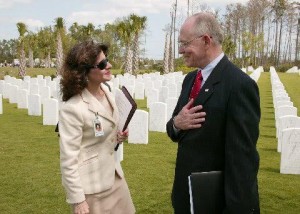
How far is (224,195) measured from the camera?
2.46 metres

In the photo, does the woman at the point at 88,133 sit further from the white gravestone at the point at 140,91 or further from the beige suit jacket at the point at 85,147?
the white gravestone at the point at 140,91

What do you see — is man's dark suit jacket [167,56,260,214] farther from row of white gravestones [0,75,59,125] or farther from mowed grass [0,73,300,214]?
row of white gravestones [0,75,59,125]

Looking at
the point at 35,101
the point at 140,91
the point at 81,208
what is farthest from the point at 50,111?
the point at 81,208

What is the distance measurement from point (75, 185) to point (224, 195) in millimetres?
1064

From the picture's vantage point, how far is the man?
2.37 metres

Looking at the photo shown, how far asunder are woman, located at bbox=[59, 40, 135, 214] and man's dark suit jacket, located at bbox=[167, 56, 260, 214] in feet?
2.45

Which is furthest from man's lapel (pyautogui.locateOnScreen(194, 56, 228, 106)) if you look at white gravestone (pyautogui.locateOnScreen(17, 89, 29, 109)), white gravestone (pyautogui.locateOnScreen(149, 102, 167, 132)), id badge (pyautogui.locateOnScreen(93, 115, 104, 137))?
white gravestone (pyautogui.locateOnScreen(17, 89, 29, 109))

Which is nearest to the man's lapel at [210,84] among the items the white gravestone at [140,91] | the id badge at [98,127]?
the id badge at [98,127]

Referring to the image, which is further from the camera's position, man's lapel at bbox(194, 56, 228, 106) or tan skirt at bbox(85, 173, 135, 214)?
tan skirt at bbox(85, 173, 135, 214)

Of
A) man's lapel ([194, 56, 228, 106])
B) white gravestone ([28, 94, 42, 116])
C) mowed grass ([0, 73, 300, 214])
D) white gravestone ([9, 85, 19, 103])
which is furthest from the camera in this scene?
white gravestone ([9, 85, 19, 103])

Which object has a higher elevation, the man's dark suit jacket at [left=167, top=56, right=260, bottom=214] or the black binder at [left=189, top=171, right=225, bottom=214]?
the man's dark suit jacket at [left=167, top=56, right=260, bottom=214]

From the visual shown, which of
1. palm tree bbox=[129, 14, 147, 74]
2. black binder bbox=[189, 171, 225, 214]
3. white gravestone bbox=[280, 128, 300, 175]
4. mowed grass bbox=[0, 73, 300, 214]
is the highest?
palm tree bbox=[129, 14, 147, 74]

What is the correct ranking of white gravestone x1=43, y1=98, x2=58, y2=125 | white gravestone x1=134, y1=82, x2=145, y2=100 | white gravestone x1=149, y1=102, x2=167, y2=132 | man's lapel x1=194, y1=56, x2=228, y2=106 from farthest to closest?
white gravestone x1=134, y1=82, x2=145, y2=100, white gravestone x1=43, y1=98, x2=58, y2=125, white gravestone x1=149, y1=102, x2=167, y2=132, man's lapel x1=194, y1=56, x2=228, y2=106

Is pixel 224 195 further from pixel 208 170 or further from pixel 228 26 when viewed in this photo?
pixel 228 26
